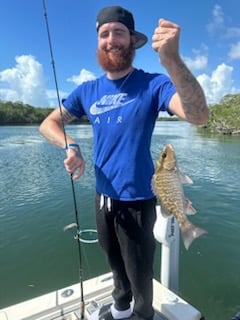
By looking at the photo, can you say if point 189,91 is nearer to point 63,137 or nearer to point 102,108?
Result: point 102,108

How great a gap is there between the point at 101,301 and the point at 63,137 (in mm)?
1767

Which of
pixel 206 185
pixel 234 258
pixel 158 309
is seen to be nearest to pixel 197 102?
pixel 158 309

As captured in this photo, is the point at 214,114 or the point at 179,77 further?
the point at 214,114

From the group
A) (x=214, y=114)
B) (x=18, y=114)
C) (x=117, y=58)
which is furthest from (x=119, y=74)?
(x=18, y=114)

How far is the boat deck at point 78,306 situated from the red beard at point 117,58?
7.05ft

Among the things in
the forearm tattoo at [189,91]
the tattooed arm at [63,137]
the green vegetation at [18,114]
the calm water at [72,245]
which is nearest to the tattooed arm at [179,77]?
the forearm tattoo at [189,91]

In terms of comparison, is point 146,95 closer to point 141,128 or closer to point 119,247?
point 141,128

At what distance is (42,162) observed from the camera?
1697 cm

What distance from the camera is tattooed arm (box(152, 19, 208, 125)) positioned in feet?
4.45

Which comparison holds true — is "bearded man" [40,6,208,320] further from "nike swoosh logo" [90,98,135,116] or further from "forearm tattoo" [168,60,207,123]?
"forearm tattoo" [168,60,207,123]

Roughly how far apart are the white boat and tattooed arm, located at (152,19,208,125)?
158 centimetres

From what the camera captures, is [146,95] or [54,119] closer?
[146,95]

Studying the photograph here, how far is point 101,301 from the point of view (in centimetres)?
303

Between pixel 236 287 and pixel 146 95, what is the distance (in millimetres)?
4511
